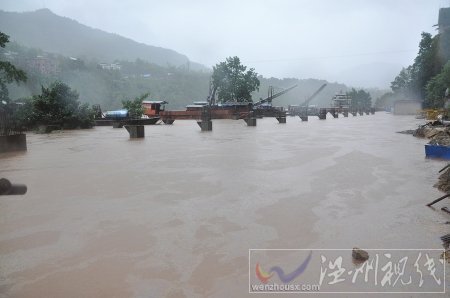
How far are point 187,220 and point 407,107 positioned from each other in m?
76.0

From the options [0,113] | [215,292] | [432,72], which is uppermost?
[432,72]

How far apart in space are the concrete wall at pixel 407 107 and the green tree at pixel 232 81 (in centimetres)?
3106

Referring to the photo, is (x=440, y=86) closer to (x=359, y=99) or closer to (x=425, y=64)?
(x=425, y=64)

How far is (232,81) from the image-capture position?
66.2 m

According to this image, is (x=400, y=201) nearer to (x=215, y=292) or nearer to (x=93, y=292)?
(x=215, y=292)

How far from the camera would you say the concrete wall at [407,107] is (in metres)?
71.6

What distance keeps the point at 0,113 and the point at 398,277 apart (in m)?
19.6

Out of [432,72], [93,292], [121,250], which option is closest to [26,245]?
[121,250]

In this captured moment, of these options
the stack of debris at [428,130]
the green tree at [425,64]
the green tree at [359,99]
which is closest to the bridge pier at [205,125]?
the stack of debris at [428,130]

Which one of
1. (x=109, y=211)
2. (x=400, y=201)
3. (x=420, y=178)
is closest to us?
(x=109, y=211)

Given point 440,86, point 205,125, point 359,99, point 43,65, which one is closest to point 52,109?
point 205,125

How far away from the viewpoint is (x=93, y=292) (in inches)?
175

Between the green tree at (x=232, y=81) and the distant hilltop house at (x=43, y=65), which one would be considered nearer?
the green tree at (x=232, y=81)

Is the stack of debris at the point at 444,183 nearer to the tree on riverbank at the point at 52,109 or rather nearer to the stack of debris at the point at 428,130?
the stack of debris at the point at 428,130
